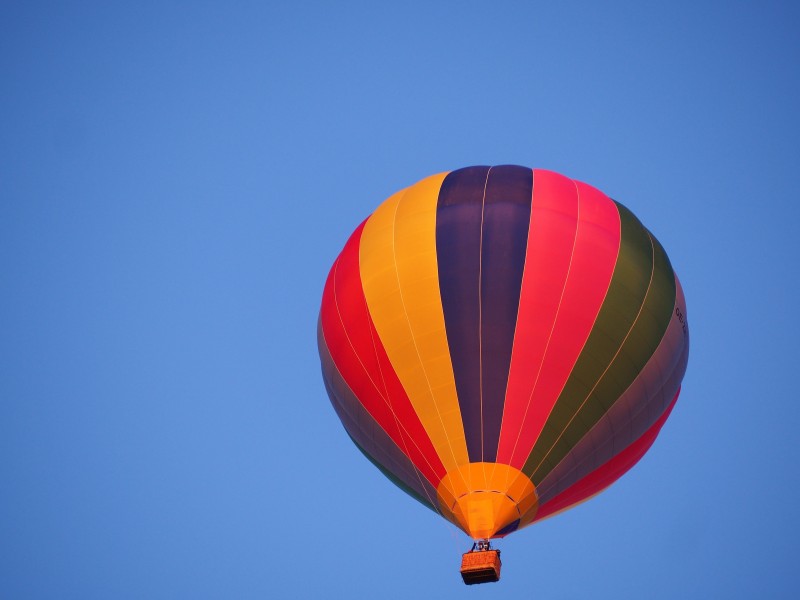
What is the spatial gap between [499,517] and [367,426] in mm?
2532

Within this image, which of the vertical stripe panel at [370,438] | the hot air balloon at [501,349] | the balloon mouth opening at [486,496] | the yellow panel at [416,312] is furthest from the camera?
the vertical stripe panel at [370,438]

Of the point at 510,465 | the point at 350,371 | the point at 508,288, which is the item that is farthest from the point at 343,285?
the point at 510,465

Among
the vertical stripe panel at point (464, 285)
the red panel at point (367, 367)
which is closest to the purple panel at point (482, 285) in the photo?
the vertical stripe panel at point (464, 285)

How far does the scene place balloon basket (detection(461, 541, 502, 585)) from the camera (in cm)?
1741

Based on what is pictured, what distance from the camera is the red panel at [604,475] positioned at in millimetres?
19509

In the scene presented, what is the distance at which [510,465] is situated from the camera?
60.2ft

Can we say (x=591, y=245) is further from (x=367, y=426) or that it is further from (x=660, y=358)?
(x=367, y=426)

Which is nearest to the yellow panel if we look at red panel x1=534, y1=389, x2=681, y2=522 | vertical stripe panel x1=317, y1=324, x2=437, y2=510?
vertical stripe panel x1=317, y1=324, x2=437, y2=510

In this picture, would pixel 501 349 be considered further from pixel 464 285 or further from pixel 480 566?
pixel 480 566

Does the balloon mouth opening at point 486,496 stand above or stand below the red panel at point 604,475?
below

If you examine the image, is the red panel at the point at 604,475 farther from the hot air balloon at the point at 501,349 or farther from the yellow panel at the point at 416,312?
the yellow panel at the point at 416,312

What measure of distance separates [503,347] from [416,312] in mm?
1349

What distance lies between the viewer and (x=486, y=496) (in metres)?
18.2

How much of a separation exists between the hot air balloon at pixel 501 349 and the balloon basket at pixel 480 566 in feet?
0.07
